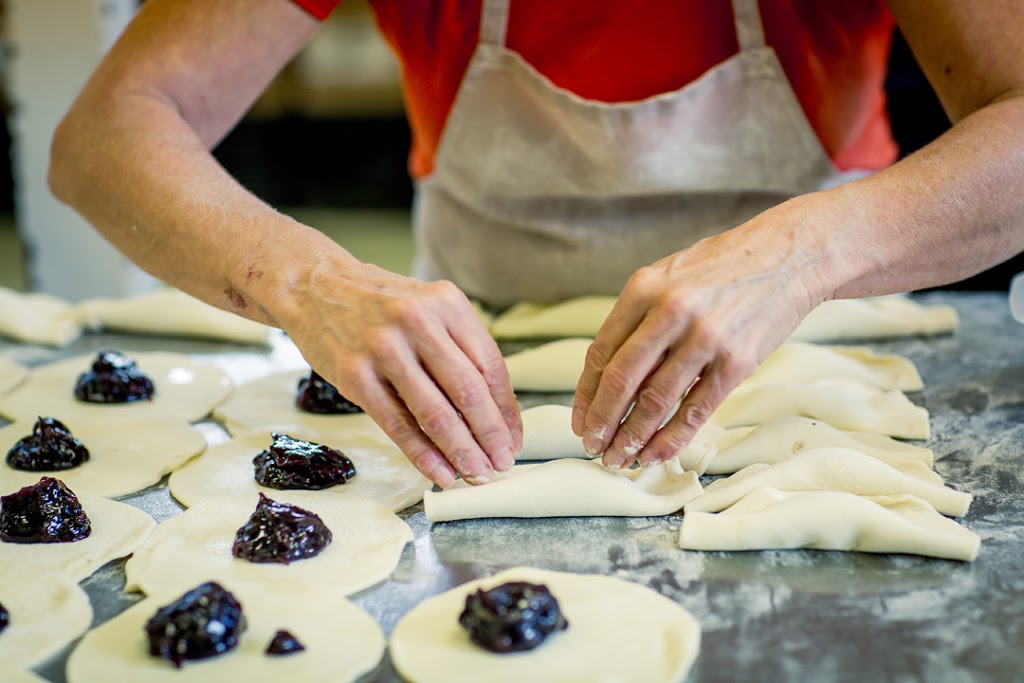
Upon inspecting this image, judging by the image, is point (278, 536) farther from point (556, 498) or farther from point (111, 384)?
point (111, 384)

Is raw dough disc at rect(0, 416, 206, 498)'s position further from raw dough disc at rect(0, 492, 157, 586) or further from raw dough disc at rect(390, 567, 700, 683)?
raw dough disc at rect(390, 567, 700, 683)

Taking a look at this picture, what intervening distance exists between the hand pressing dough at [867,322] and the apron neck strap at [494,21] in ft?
3.12

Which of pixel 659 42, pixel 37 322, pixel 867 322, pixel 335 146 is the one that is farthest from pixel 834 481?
pixel 335 146

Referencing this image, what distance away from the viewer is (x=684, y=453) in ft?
5.41

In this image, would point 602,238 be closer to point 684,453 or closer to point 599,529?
point 684,453

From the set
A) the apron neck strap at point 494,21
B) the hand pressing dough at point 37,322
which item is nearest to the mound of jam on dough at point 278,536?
the apron neck strap at point 494,21

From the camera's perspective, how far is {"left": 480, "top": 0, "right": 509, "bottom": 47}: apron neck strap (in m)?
2.17

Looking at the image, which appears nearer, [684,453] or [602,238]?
[684,453]

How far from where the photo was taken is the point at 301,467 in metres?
1.63

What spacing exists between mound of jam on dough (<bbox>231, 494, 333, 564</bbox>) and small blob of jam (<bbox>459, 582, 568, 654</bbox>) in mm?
310

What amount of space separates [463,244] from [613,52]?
2.07 feet

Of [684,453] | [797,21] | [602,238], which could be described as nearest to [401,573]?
[684,453]

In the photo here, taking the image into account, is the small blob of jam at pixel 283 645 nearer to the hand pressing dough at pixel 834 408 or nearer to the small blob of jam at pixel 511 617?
the small blob of jam at pixel 511 617

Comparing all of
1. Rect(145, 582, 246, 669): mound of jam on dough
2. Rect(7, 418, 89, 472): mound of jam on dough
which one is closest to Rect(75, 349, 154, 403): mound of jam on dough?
Rect(7, 418, 89, 472): mound of jam on dough
